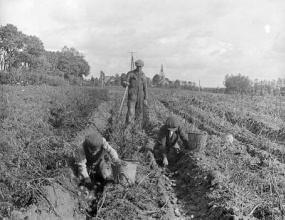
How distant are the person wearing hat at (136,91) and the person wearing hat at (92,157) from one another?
3.26 metres

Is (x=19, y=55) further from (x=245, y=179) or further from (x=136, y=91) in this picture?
(x=245, y=179)

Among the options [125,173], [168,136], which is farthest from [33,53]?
[125,173]

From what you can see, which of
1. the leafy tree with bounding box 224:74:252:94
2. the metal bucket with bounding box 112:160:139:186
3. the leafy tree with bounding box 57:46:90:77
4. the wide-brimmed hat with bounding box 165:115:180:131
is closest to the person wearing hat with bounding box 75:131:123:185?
the metal bucket with bounding box 112:160:139:186

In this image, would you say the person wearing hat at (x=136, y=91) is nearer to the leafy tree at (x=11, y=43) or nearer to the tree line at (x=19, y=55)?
the tree line at (x=19, y=55)

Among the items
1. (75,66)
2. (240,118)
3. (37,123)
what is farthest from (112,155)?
(75,66)

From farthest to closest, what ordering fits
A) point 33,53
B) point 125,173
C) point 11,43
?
point 33,53, point 11,43, point 125,173

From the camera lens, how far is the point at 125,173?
14.7 ft

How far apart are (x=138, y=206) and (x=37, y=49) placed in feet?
145

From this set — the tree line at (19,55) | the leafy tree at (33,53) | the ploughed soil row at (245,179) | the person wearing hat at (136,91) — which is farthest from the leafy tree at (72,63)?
the ploughed soil row at (245,179)

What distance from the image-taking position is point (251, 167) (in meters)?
5.22

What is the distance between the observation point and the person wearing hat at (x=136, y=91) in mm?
8127

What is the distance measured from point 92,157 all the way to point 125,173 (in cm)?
55

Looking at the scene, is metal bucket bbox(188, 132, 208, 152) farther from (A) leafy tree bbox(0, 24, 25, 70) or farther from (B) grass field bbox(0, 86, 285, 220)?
(A) leafy tree bbox(0, 24, 25, 70)

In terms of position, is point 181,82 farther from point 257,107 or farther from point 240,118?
point 240,118
